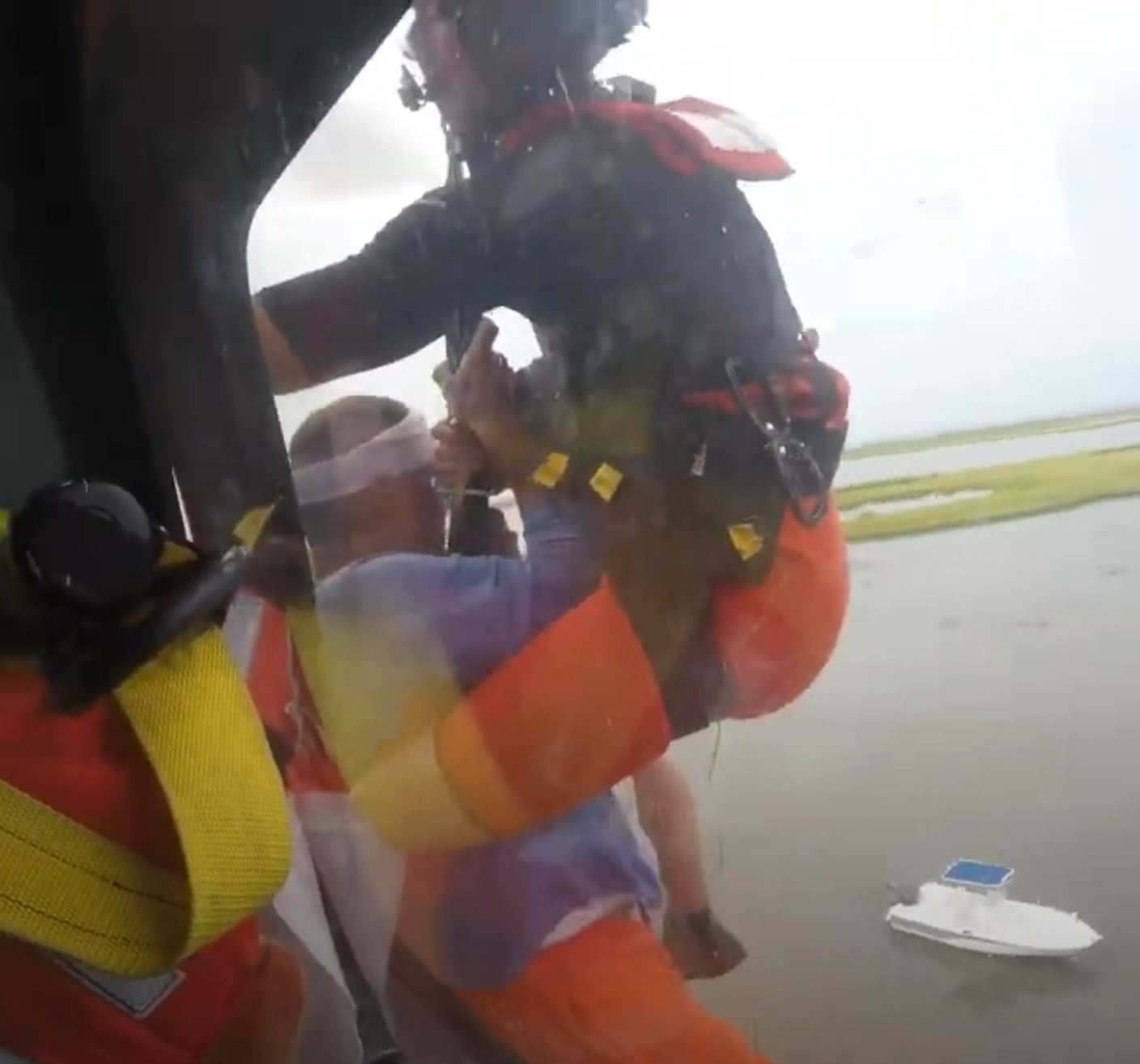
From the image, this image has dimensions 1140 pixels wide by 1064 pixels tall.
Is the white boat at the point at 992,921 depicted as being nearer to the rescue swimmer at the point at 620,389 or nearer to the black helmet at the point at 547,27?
the rescue swimmer at the point at 620,389

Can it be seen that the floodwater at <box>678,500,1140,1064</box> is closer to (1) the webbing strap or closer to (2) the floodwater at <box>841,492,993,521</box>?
(2) the floodwater at <box>841,492,993,521</box>

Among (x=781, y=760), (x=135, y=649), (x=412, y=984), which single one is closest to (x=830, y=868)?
(x=781, y=760)

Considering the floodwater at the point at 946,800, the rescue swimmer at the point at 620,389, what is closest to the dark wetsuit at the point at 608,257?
the rescue swimmer at the point at 620,389

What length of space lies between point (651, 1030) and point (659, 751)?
0.11 metres

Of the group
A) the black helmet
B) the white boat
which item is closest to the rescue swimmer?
the black helmet

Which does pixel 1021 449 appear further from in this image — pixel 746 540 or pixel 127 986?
pixel 127 986

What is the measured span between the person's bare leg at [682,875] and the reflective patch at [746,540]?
96 millimetres

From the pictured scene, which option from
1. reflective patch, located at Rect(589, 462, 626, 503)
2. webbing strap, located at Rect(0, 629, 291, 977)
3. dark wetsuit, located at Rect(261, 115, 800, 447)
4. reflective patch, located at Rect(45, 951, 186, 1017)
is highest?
dark wetsuit, located at Rect(261, 115, 800, 447)

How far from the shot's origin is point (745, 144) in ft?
1.59

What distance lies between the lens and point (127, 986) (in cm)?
51

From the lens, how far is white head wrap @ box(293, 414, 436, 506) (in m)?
0.54

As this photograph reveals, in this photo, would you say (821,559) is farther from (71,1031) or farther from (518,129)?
(71,1031)

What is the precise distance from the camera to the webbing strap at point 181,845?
0.45 metres

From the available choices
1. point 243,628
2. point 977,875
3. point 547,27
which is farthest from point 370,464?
point 977,875
